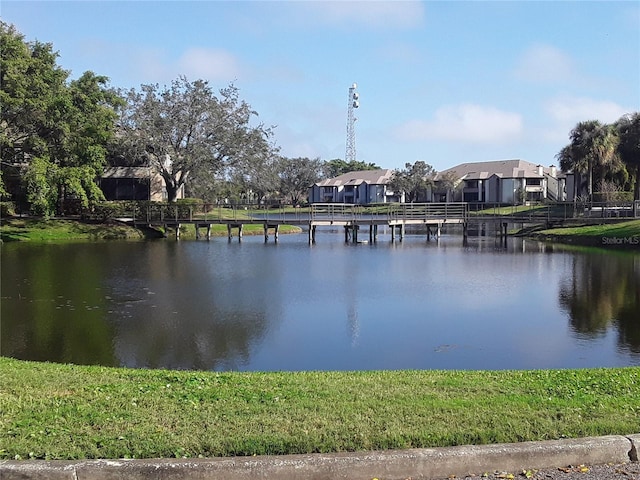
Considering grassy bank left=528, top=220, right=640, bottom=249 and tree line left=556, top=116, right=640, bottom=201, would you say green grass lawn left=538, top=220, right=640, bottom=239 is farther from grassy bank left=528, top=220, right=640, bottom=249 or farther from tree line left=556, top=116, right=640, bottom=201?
tree line left=556, top=116, right=640, bottom=201

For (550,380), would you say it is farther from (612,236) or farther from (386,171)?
(386,171)

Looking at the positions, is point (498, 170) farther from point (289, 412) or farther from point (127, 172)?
point (289, 412)

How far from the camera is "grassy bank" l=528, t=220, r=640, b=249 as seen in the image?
4154 centimetres

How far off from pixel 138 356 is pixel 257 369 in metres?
2.68

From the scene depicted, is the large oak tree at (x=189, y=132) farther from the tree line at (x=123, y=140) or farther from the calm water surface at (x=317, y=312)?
the calm water surface at (x=317, y=312)

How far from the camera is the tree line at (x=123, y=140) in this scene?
1479 inches

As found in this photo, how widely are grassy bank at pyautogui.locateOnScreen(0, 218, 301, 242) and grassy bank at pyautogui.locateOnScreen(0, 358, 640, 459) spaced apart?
112ft

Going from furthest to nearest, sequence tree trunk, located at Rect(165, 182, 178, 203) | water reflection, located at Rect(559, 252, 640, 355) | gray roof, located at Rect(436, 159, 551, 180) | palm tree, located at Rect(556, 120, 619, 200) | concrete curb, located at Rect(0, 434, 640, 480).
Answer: gray roof, located at Rect(436, 159, 551, 180)
palm tree, located at Rect(556, 120, 619, 200)
tree trunk, located at Rect(165, 182, 178, 203)
water reflection, located at Rect(559, 252, 640, 355)
concrete curb, located at Rect(0, 434, 640, 480)

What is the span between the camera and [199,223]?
1922 inches

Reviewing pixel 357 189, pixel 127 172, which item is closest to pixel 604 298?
pixel 127 172

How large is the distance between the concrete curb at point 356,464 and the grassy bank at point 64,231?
3707 cm

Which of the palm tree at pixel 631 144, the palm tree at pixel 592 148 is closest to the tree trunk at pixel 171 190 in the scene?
the palm tree at pixel 592 148

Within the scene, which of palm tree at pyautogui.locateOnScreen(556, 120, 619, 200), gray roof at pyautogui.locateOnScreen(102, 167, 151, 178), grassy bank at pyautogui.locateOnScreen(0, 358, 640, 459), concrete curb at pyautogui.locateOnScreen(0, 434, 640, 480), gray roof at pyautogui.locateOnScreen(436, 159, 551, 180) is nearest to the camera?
concrete curb at pyautogui.locateOnScreen(0, 434, 640, 480)

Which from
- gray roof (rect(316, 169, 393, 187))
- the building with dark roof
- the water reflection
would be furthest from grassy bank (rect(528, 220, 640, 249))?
gray roof (rect(316, 169, 393, 187))
